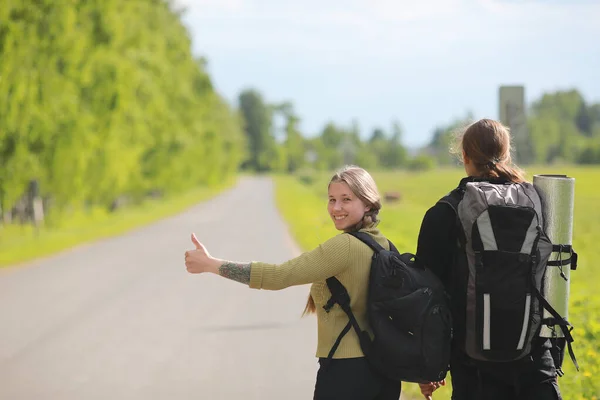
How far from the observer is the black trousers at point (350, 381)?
327 cm

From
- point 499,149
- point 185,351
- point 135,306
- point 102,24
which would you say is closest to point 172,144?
point 102,24

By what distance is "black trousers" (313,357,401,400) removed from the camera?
3.27 meters

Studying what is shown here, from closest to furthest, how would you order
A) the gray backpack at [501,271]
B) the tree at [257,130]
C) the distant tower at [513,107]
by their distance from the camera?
the gray backpack at [501,271] → the distant tower at [513,107] → the tree at [257,130]

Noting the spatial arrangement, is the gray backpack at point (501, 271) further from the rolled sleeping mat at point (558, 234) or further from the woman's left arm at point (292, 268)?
the woman's left arm at point (292, 268)

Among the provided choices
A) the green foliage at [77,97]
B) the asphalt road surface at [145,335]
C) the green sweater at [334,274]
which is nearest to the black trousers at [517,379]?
the green sweater at [334,274]

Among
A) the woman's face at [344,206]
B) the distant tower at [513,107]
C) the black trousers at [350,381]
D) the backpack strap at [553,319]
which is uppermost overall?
the distant tower at [513,107]

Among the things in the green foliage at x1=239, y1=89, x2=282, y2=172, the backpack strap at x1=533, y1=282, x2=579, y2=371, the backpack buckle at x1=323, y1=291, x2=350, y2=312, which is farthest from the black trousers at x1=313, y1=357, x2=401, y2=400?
the green foliage at x1=239, y1=89, x2=282, y2=172

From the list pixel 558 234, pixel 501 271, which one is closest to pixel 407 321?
pixel 501 271

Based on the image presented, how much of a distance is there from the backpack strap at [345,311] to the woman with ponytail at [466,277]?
324mm

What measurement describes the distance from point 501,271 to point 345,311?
607 millimetres

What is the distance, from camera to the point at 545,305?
3.17m

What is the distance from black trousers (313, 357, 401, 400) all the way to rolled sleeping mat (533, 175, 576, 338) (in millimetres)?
693

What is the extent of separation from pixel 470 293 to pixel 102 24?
A: 20493mm

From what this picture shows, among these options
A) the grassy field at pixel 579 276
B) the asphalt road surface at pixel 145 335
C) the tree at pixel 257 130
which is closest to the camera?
the grassy field at pixel 579 276
